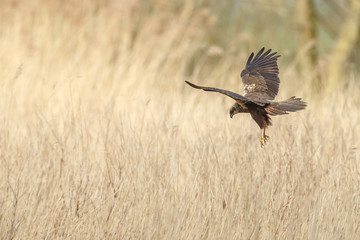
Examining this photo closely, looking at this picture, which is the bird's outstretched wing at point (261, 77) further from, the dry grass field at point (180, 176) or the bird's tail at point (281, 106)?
the bird's tail at point (281, 106)

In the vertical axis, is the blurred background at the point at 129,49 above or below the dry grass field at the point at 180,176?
above

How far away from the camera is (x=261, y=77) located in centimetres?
376

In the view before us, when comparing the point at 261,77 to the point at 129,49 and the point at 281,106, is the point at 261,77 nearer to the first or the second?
the point at 281,106

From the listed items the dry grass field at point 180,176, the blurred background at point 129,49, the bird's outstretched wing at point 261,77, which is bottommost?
the dry grass field at point 180,176

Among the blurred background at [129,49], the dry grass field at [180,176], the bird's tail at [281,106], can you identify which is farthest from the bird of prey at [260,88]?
the blurred background at [129,49]

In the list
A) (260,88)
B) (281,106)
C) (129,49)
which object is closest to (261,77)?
(260,88)

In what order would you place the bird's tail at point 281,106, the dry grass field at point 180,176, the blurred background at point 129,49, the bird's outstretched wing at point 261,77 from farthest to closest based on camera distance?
1. the blurred background at point 129,49
2. the bird's outstretched wing at point 261,77
3. the dry grass field at point 180,176
4. the bird's tail at point 281,106

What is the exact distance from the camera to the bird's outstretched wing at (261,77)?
12.0 feet

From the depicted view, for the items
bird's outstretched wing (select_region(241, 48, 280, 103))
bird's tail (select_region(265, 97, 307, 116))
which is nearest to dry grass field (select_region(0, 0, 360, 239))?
bird's outstretched wing (select_region(241, 48, 280, 103))

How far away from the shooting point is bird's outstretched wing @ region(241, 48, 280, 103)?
3.66m

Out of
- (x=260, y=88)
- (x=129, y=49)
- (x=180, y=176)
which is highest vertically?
(x=129, y=49)

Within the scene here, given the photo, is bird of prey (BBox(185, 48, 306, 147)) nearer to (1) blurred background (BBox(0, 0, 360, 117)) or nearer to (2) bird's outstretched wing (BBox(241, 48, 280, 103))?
(2) bird's outstretched wing (BBox(241, 48, 280, 103))

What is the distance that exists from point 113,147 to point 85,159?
23 cm

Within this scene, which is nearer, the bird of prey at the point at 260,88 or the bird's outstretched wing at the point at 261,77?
the bird of prey at the point at 260,88
